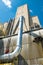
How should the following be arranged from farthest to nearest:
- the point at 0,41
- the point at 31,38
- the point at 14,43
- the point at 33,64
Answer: the point at 0,41
the point at 14,43
the point at 31,38
the point at 33,64

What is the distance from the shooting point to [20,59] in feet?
31.2

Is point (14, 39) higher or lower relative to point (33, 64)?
A: higher

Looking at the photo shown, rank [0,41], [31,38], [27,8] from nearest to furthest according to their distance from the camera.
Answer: [31,38], [0,41], [27,8]

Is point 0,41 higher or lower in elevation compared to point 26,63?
higher

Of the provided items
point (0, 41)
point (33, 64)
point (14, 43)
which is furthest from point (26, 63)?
point (0, 41)

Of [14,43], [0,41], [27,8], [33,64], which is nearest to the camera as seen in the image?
[33,64]

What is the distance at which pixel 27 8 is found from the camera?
32844 mm

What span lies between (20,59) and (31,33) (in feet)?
5.76

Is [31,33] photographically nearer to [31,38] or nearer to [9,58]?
[31,38]

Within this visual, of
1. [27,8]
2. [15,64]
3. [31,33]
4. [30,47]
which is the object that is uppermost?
[27,8]

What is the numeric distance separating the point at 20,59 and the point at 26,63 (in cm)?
50

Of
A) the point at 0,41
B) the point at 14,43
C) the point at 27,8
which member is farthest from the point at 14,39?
the point at 27,8

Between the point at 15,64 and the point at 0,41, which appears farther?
the point at 0,41

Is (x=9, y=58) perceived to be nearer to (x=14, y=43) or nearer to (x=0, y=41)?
(x=14, y=43)
